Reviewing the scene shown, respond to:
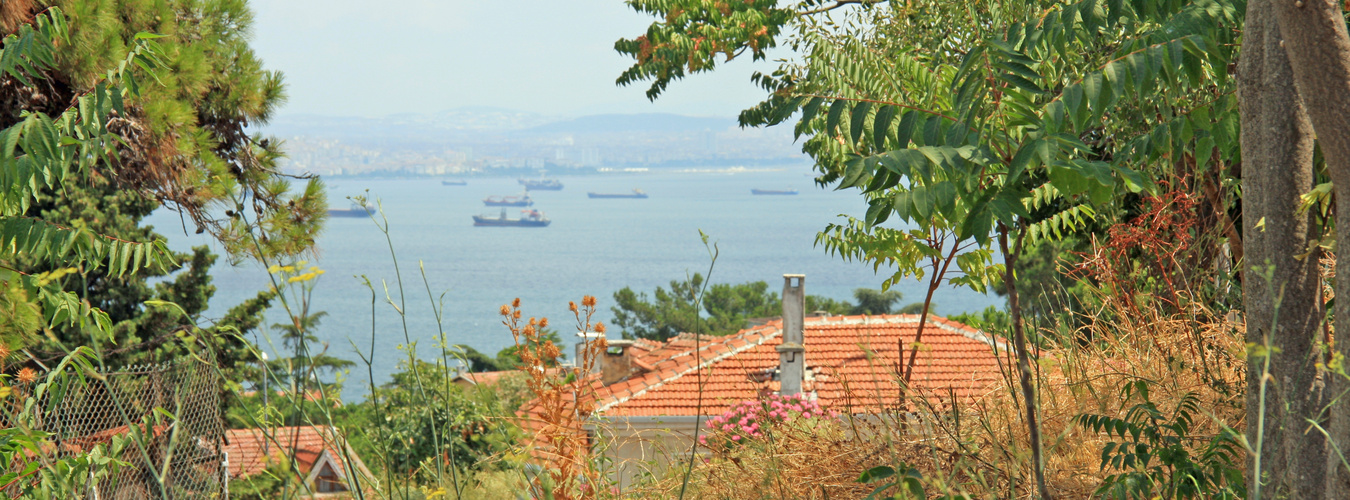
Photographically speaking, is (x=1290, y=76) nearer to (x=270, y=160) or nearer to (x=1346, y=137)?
(x=1346, y=137)

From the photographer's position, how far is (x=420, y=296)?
98.9 metres

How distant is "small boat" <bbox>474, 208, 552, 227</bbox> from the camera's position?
15060 centimetres

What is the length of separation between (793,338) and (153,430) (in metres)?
7.43

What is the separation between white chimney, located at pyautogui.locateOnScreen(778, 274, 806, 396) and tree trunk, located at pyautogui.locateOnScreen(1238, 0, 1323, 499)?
5.38 m

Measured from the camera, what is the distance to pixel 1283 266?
5.72ft

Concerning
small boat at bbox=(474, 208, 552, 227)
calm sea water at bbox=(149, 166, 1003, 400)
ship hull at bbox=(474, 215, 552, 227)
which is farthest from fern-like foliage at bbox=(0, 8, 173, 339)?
ship hull at bbox=(474, 215, 552, 227)

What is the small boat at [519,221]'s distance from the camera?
494 feet

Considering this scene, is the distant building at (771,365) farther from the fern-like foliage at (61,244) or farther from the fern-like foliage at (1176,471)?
the fern-like foliage at (1176,471)

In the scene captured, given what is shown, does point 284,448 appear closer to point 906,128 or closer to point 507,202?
point 906,128

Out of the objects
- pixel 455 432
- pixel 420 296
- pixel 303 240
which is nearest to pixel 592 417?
pixel 303 240

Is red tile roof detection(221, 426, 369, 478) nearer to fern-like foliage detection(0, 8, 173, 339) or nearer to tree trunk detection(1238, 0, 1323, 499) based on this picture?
fern-like foliage detection(0, 8, 173, 339)

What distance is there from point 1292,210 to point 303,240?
5635 millimetres

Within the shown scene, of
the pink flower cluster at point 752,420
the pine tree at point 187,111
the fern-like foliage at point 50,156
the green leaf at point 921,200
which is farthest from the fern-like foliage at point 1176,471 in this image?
the pine tree at point 187,111

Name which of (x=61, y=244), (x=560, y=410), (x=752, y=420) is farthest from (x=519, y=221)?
(x=560, y=410)
